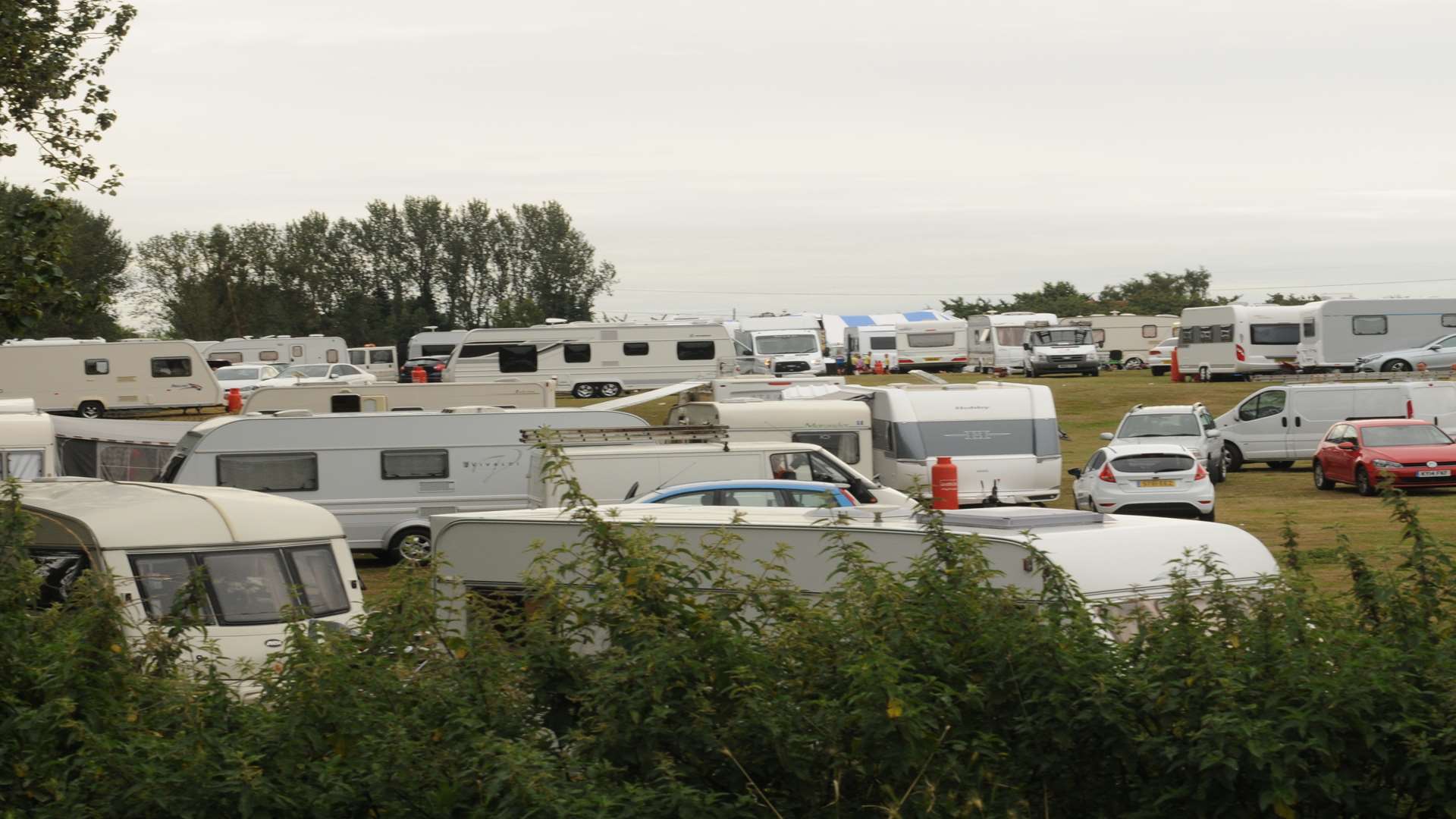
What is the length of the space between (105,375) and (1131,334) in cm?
4240

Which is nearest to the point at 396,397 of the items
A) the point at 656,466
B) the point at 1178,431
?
the point at 656,466

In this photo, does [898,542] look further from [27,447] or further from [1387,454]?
[1387,454]

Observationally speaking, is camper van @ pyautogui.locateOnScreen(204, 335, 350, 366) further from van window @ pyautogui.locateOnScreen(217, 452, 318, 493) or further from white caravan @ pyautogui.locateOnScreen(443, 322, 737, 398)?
van window @ pyautogui.locateOnScreen(217, 452, 318, 493)

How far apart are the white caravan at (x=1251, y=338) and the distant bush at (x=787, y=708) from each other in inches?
1775

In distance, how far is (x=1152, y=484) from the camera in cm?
2248

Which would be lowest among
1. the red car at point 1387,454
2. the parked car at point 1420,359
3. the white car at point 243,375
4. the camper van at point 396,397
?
the red car at point 1387,454

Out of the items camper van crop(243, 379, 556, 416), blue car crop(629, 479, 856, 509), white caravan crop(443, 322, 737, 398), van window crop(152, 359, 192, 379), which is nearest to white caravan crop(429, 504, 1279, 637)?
blue car crop(629, 479, 856, 509)

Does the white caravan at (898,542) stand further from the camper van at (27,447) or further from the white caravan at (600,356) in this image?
the white caravan at (600,356)

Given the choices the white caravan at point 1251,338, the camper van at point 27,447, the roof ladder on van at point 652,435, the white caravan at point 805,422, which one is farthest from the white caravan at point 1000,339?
the camper van at point 27,447

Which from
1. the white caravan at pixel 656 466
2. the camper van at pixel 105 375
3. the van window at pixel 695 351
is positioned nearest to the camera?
the white caravan at pixel 656 466

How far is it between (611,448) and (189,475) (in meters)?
6.56

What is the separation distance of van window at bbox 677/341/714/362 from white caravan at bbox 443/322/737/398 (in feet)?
0.09

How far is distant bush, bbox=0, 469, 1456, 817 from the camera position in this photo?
5.28 meters

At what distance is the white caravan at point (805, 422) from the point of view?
77.4 feet
